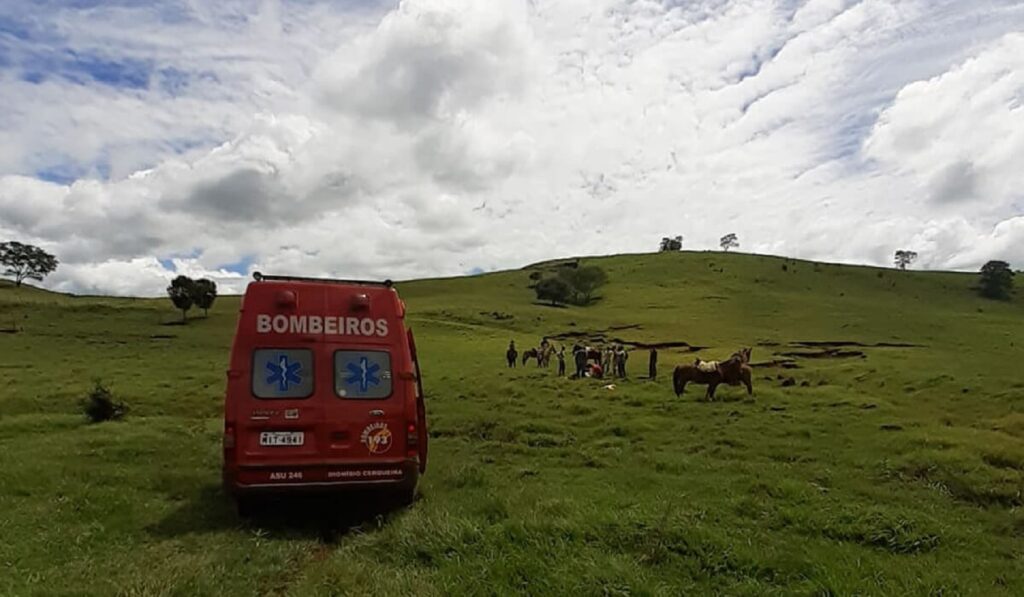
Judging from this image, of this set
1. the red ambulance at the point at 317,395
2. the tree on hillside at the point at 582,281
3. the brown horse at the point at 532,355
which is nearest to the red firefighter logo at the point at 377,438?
the red ambulance at the point at 317,395

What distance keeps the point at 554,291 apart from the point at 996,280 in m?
67.4

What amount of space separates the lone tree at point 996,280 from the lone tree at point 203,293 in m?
106

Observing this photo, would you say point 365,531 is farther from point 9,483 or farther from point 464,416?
point 464,416

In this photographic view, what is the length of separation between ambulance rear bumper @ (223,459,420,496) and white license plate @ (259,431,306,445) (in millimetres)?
323

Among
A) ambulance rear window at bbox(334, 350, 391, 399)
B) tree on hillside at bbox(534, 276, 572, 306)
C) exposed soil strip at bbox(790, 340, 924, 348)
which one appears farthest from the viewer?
tree on hillside at bbox(534, 276, 572, 306)

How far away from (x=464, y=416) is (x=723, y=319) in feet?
197

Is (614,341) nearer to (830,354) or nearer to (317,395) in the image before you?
(830,354)

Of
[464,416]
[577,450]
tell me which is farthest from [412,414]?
[464,416]

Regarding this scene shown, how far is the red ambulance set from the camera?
10.2 metres

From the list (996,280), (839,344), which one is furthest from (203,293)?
(996,280)

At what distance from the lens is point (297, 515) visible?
11180mm

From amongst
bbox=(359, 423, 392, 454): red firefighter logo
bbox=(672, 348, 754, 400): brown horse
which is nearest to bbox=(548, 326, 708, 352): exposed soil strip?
bbox=(672, 348, 754, 400): brown horse

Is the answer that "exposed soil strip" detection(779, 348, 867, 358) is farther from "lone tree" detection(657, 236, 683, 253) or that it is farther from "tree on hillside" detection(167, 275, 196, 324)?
"lone tree" detection(657, 236, 683, 253)

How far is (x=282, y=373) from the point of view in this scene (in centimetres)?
1055
